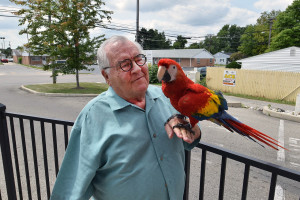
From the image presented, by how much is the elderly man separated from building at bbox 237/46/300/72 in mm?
17666

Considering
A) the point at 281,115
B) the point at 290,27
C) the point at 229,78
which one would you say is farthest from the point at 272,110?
the point at 290,27

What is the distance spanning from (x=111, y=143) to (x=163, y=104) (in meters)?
0.42

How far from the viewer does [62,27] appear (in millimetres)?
9648

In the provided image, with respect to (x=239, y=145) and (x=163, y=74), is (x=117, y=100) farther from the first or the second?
(x=239, y=145)

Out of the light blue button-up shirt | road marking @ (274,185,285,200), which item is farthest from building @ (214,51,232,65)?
the light blue button-up shirt

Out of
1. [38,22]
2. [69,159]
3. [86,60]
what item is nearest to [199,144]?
[69,159]

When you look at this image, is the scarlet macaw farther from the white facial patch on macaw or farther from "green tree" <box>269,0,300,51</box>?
"green tree" <box>269,0,300,51</box>

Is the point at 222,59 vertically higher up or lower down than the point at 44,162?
higher up

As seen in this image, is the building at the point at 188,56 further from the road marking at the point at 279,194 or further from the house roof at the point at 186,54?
the road marking at the point at 279,194

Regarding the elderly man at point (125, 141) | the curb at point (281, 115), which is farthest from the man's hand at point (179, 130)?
the curb at point (281, 115)

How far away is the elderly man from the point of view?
42.7 inches

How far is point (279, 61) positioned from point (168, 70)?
18.4 metres

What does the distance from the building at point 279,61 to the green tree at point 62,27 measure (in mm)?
13481

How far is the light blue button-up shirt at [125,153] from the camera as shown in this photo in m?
1.08
